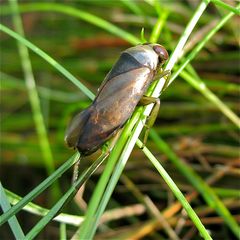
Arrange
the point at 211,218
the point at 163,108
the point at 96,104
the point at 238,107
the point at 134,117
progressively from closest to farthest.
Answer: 1. the point at 134,117
2. the point at 96,104
3. the point at 211,218
4. the point at 238,107
5. the point at 163,108

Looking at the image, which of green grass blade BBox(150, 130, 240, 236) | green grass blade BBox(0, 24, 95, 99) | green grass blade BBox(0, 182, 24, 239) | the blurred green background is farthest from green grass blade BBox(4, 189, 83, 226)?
the blurred green background

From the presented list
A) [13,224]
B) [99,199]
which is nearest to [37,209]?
[13,224]

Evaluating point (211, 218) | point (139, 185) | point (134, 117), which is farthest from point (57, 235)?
point (134, 117)

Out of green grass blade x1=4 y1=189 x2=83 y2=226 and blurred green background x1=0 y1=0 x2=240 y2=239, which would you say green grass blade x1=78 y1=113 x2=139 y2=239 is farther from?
blurred green background x1=0 y1=0 x2=240 y2=239

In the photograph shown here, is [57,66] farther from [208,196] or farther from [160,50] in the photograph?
[208,196]

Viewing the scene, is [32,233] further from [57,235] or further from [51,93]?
[51,93]

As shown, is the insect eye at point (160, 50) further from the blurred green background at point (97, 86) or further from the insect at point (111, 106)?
the blurred green background at point (97, 86)

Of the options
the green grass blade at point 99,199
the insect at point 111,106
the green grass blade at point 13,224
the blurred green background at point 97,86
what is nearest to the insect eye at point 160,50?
the insect at point 111,106

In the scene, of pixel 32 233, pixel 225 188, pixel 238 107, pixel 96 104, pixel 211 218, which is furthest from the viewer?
pixel 238 107

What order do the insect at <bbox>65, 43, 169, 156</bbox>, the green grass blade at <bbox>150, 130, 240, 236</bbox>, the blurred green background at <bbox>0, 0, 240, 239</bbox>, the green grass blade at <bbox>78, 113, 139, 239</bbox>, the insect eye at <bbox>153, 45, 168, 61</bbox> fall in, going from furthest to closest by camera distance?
the blurred green background at <bbox>0, 0, 240, 239</bbox> → the green grass blade at <bbox>150, 130, 240, 236</bbox> → the insect eye at <bbox>153, 45, 168, 61</bbox> → the insect at <bbox>65, 43, 169, 156</bbox> → the green grass blade at <bbox>78, 113, 139, 239</bbox>
